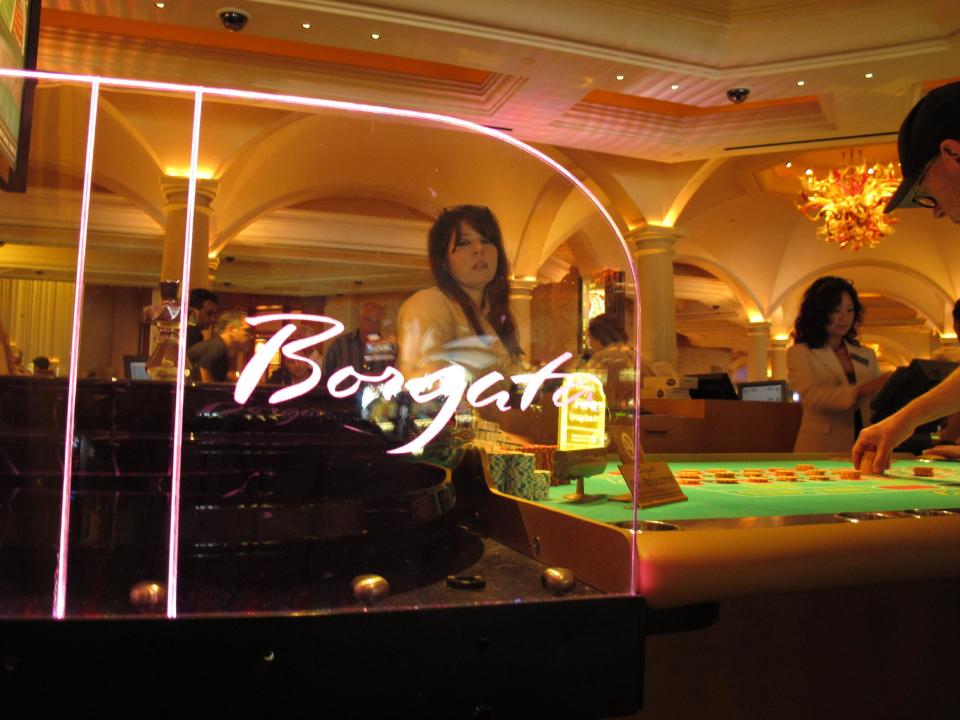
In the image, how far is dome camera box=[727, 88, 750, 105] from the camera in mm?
6758

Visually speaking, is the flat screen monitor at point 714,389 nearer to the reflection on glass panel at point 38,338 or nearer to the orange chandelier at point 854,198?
the orange chandelier at point 854,198

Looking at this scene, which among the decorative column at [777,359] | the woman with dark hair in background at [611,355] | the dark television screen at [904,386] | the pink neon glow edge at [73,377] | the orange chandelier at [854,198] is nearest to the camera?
the pink neon glow edge at [73,377]

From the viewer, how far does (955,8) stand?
18.9 ft

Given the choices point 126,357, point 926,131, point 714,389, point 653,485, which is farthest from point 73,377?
point 714,389

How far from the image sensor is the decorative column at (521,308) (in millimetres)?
828

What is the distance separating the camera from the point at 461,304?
2.64 ft

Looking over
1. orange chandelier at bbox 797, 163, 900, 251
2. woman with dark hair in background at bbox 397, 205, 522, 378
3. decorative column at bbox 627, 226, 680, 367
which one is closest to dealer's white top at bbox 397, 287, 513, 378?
woman with dark hair in background at bbox 397, 205, 522, 378

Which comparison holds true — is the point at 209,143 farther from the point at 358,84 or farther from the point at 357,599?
the point at 358,84

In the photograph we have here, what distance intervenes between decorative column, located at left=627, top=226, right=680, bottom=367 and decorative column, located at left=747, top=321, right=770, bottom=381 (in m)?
7.83

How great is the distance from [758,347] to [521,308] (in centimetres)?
1734

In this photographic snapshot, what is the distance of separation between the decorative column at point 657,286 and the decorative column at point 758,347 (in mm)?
7826

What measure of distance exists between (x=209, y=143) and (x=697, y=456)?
70.4 inches

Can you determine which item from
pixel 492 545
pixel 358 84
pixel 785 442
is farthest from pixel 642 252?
pixel 492 545

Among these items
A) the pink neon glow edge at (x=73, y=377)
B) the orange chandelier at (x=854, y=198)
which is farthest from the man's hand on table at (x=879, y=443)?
the orange chandelier at (x=854, y=198)
